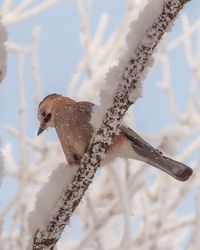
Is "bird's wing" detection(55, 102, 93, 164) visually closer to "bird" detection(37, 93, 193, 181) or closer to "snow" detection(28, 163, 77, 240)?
"bird" detection(37, 93, 193, 181)

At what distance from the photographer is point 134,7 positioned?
338 cm

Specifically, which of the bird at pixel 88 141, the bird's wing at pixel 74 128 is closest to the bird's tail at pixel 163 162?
the bird at pixel 88 141

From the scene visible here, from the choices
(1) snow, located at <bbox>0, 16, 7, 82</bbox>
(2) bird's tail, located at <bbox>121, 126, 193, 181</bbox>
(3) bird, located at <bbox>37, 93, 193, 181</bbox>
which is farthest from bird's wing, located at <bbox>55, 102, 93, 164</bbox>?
(1) snow, located at <bbox>0, 16, 7, 82</bbox>

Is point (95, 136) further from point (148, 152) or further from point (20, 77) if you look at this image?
point (20, 77)

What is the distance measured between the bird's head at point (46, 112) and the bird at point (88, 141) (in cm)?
10

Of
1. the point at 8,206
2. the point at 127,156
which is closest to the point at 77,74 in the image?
the point at 8,206

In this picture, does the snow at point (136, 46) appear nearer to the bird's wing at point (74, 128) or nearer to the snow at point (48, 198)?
the snow at point (48, 198)

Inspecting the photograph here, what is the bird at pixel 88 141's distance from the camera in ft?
4.01

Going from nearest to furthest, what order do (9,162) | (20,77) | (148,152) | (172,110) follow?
(148,152)
(20,77)
(172,110)
(9,162)

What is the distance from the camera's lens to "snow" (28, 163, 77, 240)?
85cm

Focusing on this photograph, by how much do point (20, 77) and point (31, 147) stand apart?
0.73 meters

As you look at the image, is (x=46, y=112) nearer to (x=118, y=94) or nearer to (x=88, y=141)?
(x=88, y=141)

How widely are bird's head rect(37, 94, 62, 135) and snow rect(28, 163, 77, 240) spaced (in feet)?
2.51

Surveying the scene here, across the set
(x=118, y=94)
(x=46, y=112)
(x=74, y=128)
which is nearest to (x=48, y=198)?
(x=118, y=94)
